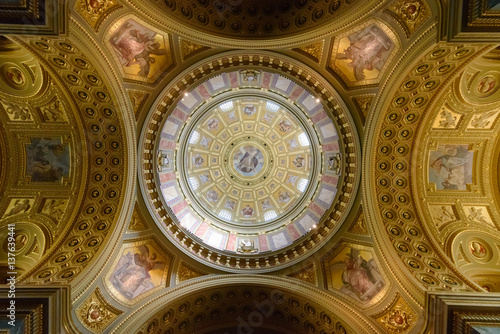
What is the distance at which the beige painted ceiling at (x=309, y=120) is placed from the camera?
1197 cm

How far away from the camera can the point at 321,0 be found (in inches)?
476

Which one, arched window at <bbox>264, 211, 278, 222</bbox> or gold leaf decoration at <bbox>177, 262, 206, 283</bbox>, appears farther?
arched window at <bbox>264, 211, 278, 222</bbox>

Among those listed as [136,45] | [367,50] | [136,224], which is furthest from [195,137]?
[367,50]

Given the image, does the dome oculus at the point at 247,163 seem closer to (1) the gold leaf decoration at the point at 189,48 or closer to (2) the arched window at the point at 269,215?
(2) the arched window at the point at 269,215

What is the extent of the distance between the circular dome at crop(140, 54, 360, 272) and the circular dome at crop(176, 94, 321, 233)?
0.27ft

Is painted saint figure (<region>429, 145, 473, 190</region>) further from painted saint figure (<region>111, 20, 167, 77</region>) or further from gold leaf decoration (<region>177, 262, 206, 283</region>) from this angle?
painted saint figure (<region>111, 20, 167, 77</region>)

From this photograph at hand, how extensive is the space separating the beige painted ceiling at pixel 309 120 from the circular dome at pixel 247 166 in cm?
346

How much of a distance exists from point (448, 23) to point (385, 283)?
10.5m

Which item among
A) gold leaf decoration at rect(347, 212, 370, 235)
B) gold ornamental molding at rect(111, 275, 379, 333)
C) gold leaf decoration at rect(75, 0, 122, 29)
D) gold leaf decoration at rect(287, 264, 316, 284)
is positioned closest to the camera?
gold leaf decoration at rect(75, 0, 122, 29)

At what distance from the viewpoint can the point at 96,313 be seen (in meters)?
12.7

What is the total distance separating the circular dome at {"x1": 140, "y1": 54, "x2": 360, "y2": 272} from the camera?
48.9ft

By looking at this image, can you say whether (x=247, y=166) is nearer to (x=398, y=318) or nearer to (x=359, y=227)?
(x=359, y=227)

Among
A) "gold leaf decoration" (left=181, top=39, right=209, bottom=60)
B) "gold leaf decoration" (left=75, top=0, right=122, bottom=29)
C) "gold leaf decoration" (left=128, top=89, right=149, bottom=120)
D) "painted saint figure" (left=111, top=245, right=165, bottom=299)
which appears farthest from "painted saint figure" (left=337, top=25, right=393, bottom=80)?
"painted saint figure" (left=111, top=245, right=165, bottom=299)

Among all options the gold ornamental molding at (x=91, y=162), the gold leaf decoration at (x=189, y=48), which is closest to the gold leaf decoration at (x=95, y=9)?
the gold ornamental molding at (x=91, y=162)
